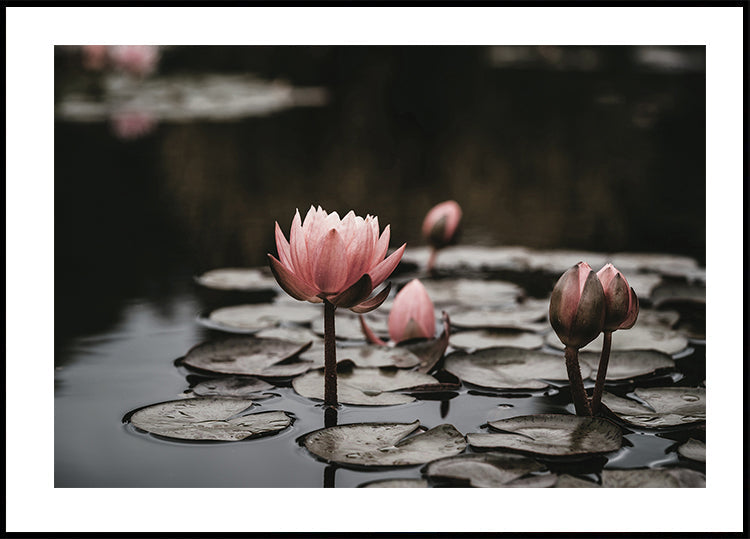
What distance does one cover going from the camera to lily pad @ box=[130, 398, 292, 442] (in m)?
1.23

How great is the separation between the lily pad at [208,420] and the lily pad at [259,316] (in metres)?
0.48

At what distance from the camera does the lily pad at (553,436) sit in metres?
1.15

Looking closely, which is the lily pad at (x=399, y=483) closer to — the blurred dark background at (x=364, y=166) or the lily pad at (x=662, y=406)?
the lily pad at (x=662, y=406)

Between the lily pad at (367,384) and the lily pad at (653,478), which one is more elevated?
the lily pad at (367,384)

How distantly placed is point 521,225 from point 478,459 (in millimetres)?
2049

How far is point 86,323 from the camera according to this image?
6.10 ft

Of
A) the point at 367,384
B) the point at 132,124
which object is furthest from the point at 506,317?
the point at 132,124


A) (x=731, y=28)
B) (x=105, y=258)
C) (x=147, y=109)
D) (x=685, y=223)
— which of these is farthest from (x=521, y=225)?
(x=147, y=109)

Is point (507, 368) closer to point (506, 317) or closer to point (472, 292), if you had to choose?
point (506, 317)

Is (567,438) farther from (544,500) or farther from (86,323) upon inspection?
(86,323)

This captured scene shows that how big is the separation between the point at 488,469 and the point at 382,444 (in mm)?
171

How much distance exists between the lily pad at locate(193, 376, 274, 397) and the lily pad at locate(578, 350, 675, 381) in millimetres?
625

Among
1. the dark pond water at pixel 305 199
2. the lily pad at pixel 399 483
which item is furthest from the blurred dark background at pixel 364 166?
the lily pad at pixel 399 483

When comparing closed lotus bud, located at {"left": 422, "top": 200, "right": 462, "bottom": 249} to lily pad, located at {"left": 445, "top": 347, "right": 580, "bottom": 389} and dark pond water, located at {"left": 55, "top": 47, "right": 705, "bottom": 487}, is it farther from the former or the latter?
lily pad, located at {"left": 445, "top": 347, "right": 580, "bottom": 389}
